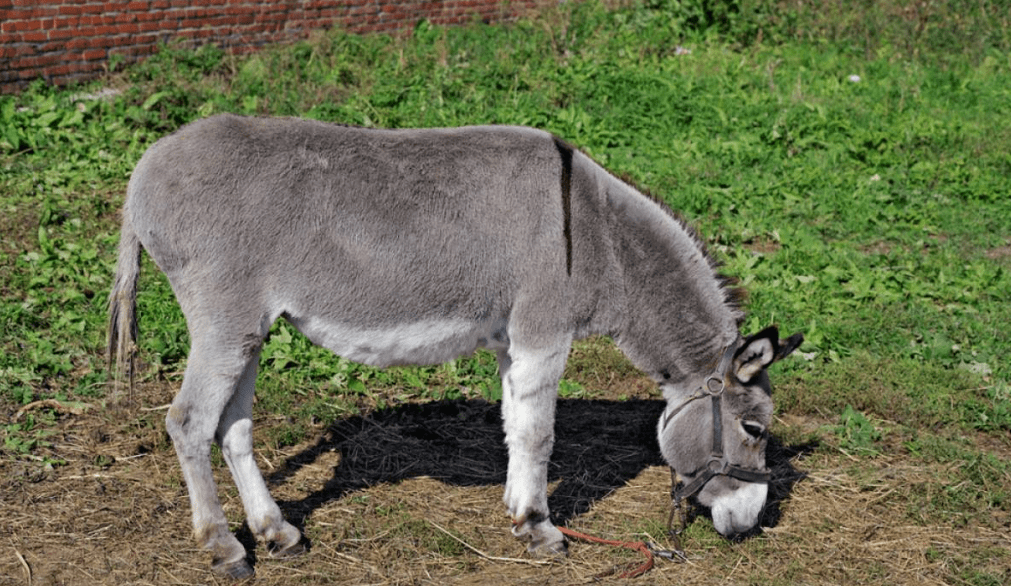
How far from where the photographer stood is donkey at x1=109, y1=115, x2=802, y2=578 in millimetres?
4082

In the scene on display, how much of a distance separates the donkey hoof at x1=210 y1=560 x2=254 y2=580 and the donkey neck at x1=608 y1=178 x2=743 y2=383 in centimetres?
186

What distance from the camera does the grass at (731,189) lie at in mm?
5562

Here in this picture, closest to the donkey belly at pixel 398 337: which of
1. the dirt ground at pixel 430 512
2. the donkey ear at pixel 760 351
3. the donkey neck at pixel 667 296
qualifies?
the donkey neck at pixel 667 296

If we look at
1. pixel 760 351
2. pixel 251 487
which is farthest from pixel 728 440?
pixel 251 487

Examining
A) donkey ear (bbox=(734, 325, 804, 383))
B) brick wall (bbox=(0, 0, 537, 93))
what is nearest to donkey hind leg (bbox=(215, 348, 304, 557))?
donkey ear (bbox=(734, 325, 804, 383))

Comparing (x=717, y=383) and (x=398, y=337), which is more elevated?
(x=398, y=337)

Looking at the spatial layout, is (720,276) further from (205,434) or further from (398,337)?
(205,434)

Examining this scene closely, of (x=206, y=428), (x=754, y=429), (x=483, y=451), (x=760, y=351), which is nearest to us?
(x=206, y=428)

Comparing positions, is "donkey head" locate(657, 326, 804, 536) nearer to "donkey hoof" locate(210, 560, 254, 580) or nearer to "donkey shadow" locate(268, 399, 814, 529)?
"donkey shadow" locate(268, 399, 814, 529)

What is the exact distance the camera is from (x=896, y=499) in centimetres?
498

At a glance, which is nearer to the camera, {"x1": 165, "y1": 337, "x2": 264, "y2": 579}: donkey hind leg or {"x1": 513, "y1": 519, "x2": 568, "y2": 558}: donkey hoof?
{"x1": 165, "y1": 337, "x2": 264, "y2": 579}: donkey hind leg

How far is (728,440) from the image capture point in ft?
14.5

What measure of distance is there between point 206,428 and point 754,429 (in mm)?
2271

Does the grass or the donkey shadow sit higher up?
the grass
